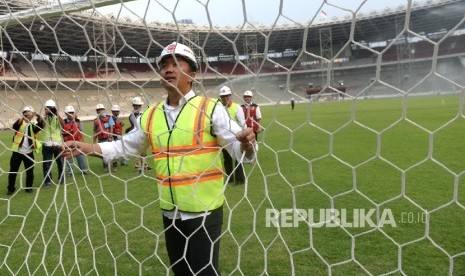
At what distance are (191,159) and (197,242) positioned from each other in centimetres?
44

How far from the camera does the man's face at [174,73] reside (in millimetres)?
2022

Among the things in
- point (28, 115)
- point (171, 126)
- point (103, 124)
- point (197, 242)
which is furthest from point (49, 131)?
point (103, 124)

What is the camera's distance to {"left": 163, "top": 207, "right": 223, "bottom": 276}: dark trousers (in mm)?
2037

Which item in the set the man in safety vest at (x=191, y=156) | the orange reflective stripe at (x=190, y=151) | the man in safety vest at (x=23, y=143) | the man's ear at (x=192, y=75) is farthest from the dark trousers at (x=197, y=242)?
the man in safety vest at (x=23, y=143)

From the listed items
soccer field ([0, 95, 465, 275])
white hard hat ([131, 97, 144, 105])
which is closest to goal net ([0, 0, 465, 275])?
soccer field ([0, 95, 465, 275])

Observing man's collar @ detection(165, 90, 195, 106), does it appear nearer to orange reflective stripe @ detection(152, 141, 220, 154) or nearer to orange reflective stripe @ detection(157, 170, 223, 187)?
orange reflective stripe @ detection(152, 141, 220, 154)

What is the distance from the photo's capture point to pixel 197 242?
204 centimetres

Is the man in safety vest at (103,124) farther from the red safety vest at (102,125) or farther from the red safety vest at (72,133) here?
the red safety vest at (72,133)

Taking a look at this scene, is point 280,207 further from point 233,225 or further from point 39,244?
point 39,244

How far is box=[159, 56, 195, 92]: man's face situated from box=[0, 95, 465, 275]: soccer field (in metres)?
0.55

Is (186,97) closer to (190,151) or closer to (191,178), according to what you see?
(190,151)

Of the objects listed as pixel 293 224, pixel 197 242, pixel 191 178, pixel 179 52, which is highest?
pixel 179 52

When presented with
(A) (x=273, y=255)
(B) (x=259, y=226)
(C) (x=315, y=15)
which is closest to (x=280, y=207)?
(B) (x=259, y=226)

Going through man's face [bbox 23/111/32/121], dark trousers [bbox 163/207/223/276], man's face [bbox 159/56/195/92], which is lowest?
dark trousers [bbox 163/207/223/276]
